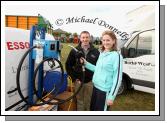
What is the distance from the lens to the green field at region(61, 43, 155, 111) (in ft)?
17.3

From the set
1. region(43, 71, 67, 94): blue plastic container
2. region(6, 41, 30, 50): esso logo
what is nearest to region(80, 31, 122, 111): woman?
region(43, 71, 67, 94): blue plastic container

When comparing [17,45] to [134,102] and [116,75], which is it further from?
[134,102]

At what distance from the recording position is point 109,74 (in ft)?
11.2

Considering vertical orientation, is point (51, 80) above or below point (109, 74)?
below

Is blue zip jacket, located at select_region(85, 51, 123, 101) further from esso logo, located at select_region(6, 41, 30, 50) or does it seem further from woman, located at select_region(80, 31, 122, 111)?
esso logo, located at select_region(6, 41, 30, 50)

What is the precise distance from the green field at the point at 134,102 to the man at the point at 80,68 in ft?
3.07

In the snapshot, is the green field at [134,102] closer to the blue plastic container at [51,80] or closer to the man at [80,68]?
the man at [80,68]

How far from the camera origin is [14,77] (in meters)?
3.58

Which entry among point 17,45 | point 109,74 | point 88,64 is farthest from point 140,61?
point 17,45

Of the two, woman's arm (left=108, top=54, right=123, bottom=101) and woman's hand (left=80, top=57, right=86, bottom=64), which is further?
woman's hand (left=80, top=57, right=86, bottom=64)

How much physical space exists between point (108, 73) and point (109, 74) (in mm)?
19

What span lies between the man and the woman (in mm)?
441

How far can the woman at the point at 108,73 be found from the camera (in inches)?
131

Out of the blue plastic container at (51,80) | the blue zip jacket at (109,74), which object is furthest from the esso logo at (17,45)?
the blue zip jacket at (109,74)
